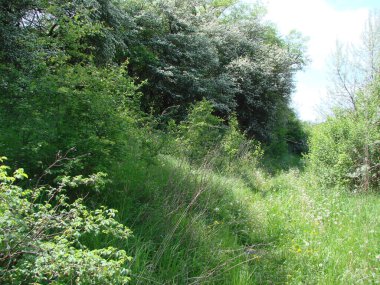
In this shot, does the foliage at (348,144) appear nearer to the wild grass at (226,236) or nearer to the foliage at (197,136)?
the wild grass at (226,236)

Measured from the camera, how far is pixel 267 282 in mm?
3588

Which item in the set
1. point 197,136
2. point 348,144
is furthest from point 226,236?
point 348,144

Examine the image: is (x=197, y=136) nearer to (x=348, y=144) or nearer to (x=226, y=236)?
(x=226, y=236)

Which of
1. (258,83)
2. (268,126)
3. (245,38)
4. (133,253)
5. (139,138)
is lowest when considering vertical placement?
(133,253)

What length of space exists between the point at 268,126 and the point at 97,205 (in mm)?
16173

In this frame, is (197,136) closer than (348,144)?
Yes

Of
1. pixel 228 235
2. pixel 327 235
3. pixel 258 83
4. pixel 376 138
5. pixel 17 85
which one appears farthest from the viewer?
pixel 258 83

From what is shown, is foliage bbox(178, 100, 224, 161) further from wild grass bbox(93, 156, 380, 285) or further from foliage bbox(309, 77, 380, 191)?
foliage bbox(309, 77, 380, 191)

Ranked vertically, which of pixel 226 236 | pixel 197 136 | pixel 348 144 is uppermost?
pixel 348 144

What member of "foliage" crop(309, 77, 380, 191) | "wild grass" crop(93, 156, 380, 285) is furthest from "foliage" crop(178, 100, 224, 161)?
"foliage" crop(309, 77, 380, 191)

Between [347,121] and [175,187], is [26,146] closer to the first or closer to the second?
[175,187]

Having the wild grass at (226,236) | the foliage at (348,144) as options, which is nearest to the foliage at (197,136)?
the wild grass at (226,236)

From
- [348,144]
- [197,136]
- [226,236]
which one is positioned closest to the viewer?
[226,236]

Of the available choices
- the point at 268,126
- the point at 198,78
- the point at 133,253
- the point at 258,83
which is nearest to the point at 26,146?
the point at 133,253
